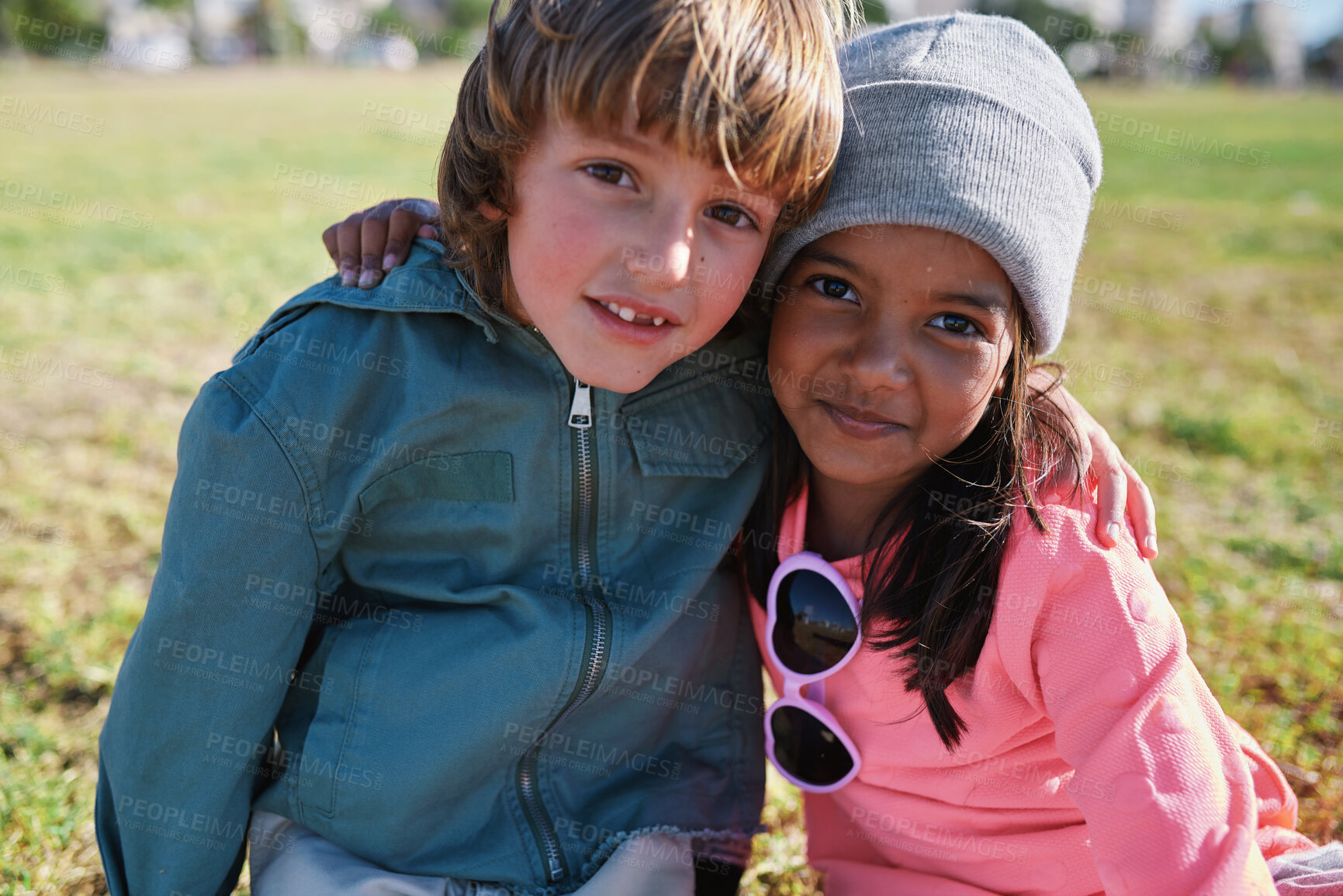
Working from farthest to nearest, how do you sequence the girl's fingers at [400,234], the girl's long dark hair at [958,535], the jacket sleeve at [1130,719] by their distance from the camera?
the girl's fingers at [400,234] → the girl's long dark hair at [958,535] → the jacket sleeve at [1130,719]

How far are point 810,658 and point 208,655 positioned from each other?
3.94 feet

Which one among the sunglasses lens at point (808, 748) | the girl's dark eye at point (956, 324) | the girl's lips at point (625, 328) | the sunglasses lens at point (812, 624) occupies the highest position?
the girl's dark eye at point (956, 324)

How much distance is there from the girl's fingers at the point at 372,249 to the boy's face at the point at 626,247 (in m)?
0.31

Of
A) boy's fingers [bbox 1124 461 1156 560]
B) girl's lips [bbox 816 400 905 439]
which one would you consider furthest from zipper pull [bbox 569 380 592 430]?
boy's fingers [bbox 1124 461 1156 560]

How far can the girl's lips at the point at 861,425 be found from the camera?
1.90 metres

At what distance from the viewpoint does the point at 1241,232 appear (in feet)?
32.4

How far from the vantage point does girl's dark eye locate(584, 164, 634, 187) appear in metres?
1.67

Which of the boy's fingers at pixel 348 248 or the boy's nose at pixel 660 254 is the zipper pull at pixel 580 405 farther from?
the boy's fingers at pixel 348 248

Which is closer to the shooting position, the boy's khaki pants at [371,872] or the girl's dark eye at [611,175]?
the girl's dark eye at [611,175]

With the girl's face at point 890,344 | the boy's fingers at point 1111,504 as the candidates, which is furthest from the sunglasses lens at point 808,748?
the boy's fingers at point 1111,504

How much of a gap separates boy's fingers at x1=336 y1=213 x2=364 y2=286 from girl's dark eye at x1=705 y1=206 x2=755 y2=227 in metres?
0.73

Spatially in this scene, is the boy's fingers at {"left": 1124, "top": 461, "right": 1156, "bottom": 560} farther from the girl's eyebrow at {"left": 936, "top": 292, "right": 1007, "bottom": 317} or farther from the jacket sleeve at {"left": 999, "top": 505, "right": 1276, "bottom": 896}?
the girl's eyebrow at {"left": 936, "top": 292, "right": 1007, "bottom": 317}

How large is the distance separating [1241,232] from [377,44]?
187 feet

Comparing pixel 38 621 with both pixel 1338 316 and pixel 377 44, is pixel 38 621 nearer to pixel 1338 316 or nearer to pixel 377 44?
pixel 1338 316
